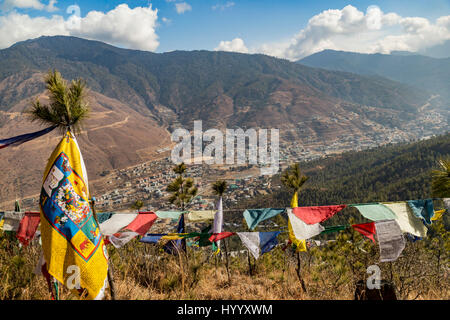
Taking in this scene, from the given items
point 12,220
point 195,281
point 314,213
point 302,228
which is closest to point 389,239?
point 314,213

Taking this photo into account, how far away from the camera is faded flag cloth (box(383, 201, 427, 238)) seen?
13.4 feet

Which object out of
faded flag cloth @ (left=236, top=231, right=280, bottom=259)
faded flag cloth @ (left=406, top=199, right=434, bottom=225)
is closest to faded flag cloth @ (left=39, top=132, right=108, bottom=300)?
faded flag cloth @ (left=236, top=231, right=280, bottom=259)

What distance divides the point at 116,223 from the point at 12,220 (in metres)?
2.39

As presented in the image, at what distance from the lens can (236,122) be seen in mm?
174750

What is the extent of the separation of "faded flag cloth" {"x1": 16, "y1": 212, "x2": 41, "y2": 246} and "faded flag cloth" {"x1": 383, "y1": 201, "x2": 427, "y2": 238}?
20.6 ft

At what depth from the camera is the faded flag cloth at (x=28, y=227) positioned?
16.0ft

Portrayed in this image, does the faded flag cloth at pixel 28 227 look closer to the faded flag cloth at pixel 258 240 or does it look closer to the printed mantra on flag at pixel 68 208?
the printed mantra on flag at pixel 68 208

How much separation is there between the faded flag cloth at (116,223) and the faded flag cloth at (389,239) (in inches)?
156

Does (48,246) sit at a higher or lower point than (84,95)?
lower

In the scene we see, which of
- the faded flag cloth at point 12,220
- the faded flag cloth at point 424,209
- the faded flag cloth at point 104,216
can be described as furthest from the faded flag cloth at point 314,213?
the faded flag cloth at point 12,220

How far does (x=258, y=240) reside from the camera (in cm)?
462
